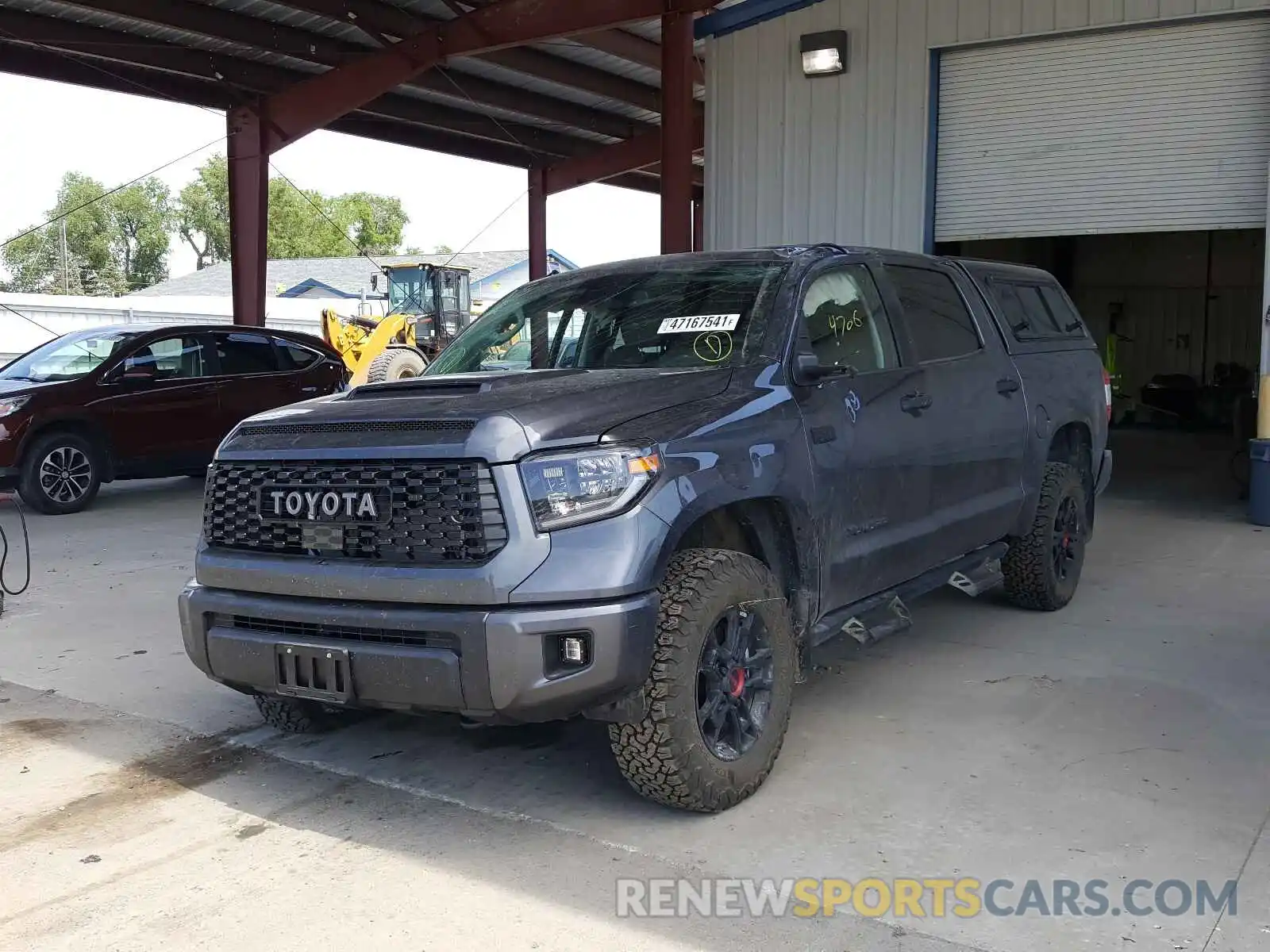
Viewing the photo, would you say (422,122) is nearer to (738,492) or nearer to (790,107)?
(790,107)

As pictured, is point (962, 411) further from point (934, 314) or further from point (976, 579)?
point (976, 579)

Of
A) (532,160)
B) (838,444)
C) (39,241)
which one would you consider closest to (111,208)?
(39,241)

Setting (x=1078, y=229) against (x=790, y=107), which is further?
(x=790, y=107)

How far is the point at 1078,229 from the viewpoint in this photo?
11047 mm

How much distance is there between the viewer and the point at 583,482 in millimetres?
3471

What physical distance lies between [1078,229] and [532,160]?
675 inches

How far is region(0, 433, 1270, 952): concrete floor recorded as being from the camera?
3.16m

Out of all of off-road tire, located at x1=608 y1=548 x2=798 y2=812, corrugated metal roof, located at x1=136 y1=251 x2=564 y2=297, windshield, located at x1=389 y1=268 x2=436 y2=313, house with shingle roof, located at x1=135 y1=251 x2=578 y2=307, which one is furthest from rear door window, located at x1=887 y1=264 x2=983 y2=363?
corrugated metal roof, located at x1=136 y1=251 x2=564 y2=297

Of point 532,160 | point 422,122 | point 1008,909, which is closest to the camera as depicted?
point 1008,909

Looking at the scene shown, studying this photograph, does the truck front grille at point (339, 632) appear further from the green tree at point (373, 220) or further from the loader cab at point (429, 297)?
the green tree at point (373, 220)

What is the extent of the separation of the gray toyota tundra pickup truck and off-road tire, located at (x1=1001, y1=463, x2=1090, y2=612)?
3.59ft

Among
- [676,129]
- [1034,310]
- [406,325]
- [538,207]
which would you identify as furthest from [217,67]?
[1034,310]

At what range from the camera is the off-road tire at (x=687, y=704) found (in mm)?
3549

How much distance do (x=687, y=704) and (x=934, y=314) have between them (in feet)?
8.61
